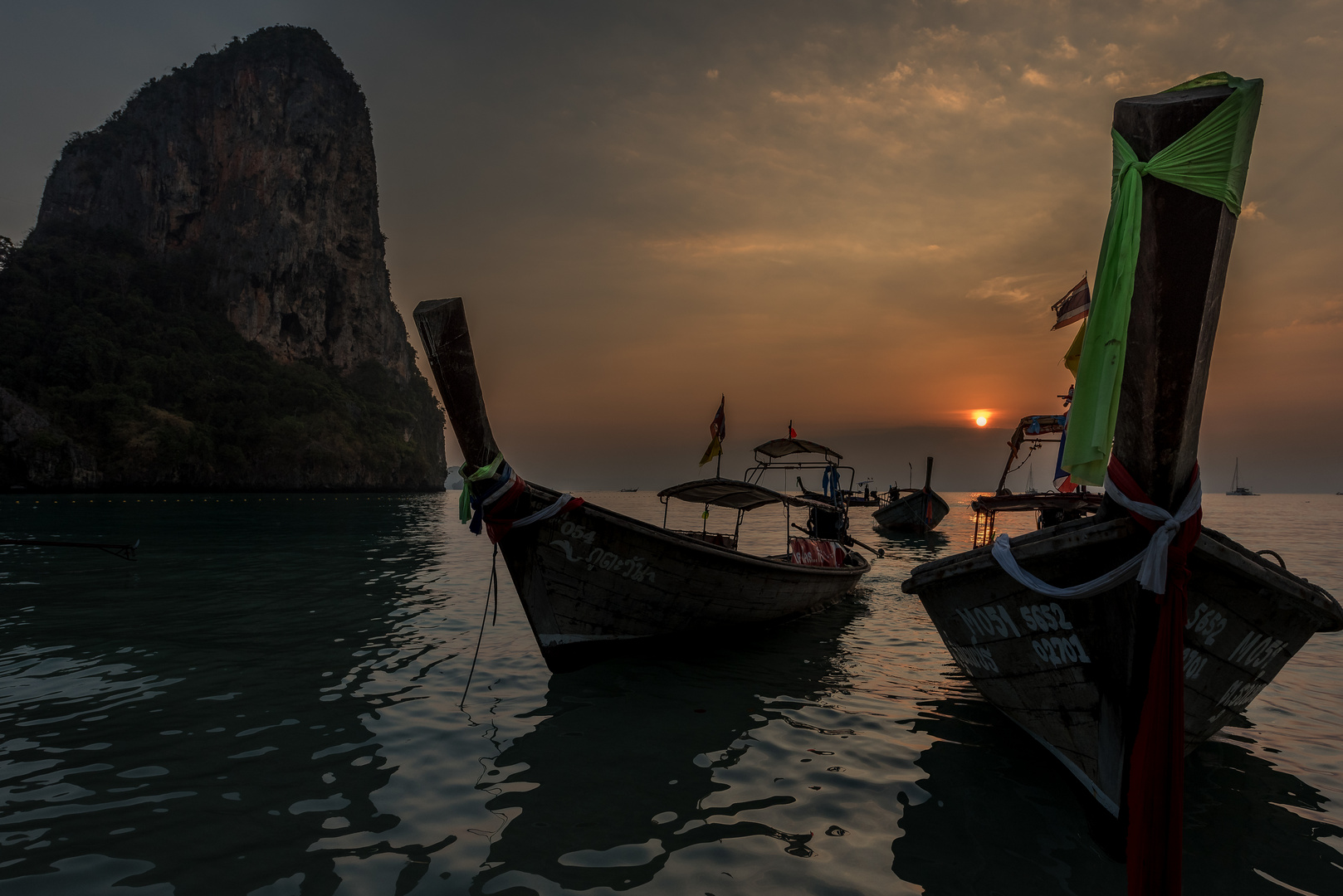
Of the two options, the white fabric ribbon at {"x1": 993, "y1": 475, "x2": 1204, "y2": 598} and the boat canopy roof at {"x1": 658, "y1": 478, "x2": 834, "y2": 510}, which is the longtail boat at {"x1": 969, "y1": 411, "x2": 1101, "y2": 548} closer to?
the boat canopy roof at {"x1": 658, "y1": 478, "x2": 834, "y2": 510}

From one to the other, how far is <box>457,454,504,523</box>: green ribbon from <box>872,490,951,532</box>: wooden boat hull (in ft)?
90.5

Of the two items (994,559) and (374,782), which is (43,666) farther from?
(994,559)

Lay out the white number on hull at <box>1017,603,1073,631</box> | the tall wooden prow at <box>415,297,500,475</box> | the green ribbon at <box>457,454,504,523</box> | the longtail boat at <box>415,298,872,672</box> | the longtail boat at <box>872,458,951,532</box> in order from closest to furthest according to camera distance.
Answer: the white number on hull at <box>1017,603,1073,631</box> → the tall wooden prow at <box>415,297,500,475</box> → the longtail boat at <box>415,298,872,672</box> → the green ribbon at <box>457,454,504,523</box> → the longtail boat at <box>872,458,951,532</box>

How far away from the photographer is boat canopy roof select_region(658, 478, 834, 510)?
34.1 ft

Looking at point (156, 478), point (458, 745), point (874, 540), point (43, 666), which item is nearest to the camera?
point (458, 745)

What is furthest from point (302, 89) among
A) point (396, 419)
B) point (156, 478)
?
point (156, 478)

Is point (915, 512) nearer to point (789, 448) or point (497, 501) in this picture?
point (789, 448)

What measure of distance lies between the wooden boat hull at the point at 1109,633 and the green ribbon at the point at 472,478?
402 cm

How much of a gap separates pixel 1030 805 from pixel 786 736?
1.88 metres

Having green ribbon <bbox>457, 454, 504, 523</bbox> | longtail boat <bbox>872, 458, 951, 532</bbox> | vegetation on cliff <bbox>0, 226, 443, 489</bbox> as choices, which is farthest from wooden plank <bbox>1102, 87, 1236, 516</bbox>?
vegetation on cliff <bbox>0, 226, 443, 489</bbox>

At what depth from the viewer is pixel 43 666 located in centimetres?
683

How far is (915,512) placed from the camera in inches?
1254

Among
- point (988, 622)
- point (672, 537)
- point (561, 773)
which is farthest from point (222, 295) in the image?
point (988, 622)

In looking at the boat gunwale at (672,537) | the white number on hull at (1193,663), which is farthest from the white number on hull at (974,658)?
the boat gunwale at (672,537)
